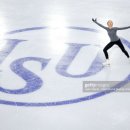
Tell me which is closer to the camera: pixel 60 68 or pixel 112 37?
pixel 112 37

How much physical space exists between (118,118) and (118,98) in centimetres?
92

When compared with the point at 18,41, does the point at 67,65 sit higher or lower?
lower

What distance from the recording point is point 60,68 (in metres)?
10.9

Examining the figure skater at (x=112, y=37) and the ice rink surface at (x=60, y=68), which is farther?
the figure skater at (x=112, y=37)

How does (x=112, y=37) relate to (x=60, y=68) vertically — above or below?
above

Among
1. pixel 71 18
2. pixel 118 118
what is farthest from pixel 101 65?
pixel 71 18

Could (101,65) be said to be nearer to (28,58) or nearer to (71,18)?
(28,58)

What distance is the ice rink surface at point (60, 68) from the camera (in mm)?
8539

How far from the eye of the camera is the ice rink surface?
8539mm

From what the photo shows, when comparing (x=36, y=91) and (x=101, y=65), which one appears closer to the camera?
(x=36, y=91)

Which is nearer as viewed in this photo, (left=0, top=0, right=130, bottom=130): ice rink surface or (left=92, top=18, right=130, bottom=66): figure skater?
(left=0, top=0, right=130, bottom=130): ice rink surface

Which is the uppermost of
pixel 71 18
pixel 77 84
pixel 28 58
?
pixel 71 18

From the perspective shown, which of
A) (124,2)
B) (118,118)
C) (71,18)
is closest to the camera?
(118,118)

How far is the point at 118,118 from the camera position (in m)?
8.38
